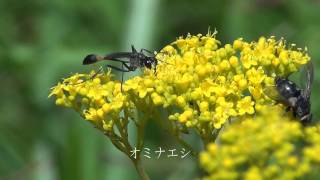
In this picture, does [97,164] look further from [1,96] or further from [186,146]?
[1,96]

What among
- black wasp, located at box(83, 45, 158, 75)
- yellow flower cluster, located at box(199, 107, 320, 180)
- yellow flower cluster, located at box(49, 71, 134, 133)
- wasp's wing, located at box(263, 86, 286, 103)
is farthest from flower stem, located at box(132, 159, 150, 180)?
yellow flower cluster, located at box(199, 107, 320, 180)

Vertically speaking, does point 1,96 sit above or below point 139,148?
above

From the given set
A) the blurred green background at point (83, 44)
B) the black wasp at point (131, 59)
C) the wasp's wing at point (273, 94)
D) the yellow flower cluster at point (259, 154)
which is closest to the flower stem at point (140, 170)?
the black wasp at point (131, 59)

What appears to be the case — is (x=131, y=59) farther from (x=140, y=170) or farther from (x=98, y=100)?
(x=140, y=170)

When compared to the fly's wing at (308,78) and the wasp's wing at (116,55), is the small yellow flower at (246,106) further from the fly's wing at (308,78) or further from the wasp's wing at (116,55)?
the wasp's wing at (116,55)

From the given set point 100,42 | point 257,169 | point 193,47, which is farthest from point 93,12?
point 257,169

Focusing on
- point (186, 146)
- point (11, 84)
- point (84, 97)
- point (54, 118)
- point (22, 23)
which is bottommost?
point (186, 146)
